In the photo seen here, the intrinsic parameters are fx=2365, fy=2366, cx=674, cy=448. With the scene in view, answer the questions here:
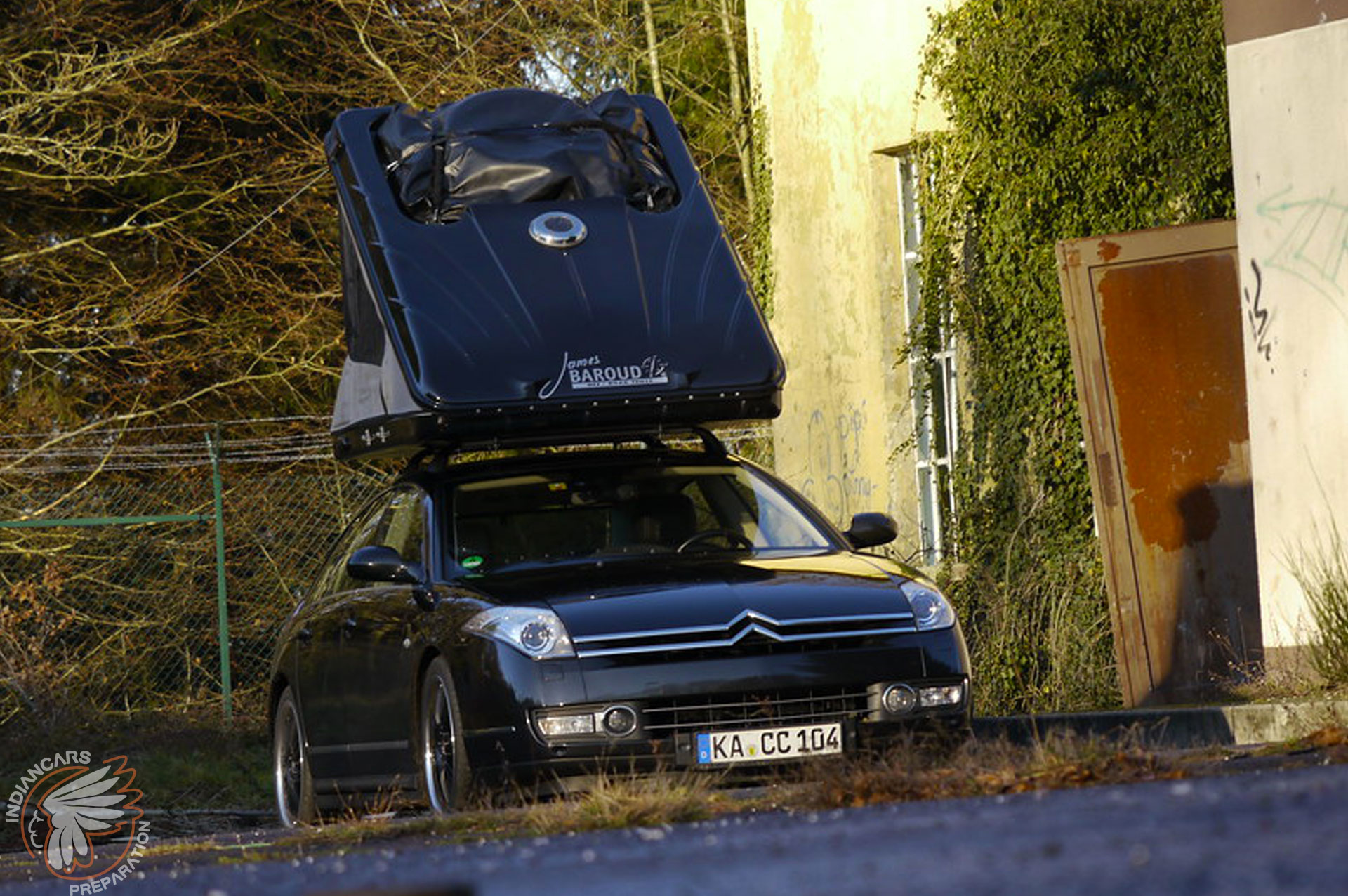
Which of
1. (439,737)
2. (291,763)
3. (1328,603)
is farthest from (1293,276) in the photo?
(291,763)

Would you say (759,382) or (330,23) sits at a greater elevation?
(330,23)

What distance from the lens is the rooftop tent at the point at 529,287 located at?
1000 centimetres

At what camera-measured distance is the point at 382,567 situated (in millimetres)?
9578

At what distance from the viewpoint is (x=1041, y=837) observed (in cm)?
476

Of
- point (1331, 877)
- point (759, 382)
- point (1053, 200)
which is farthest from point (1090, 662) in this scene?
point (1331, 877)

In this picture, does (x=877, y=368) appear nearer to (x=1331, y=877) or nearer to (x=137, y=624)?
(x=137, y=624)

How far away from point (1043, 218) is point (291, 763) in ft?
19.7

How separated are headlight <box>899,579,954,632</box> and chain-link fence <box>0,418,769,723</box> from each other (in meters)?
9.55

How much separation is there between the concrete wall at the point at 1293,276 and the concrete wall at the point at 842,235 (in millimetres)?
5365

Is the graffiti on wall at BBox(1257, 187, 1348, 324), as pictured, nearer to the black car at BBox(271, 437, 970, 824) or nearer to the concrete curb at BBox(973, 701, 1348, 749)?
the concrete curb at BBox(973, 701, 1348, 749)

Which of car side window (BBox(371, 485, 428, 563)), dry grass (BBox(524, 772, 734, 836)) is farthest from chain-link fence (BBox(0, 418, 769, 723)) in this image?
dry grass (BBox(524, 772, 734, 836))

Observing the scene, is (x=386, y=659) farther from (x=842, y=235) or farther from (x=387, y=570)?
(x=842, y=235)

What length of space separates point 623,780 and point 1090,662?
5.96 metres

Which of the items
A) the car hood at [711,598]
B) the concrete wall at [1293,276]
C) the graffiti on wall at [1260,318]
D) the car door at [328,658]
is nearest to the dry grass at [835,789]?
the car hood at [711,598]
